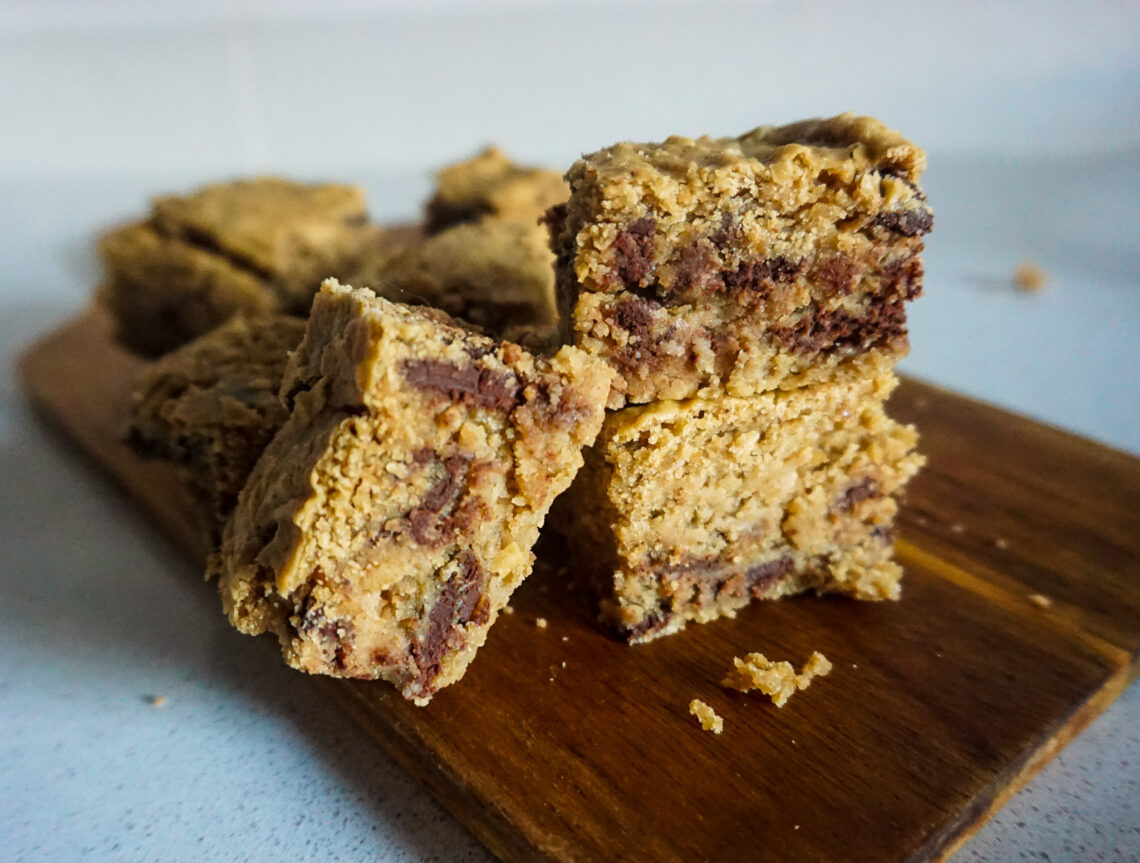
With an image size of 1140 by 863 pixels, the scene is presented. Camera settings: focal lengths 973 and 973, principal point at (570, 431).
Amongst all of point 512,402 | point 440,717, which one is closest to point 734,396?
point 512,402

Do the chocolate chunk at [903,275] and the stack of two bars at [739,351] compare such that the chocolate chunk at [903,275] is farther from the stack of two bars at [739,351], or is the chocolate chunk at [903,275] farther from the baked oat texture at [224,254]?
the baked oat texture at [224,254]

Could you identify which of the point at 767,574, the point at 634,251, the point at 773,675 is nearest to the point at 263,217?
the point at 634,251

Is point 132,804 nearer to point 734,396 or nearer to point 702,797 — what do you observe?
point 702,797

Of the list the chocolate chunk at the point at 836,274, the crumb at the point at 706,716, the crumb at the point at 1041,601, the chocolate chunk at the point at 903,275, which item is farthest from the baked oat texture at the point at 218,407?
the crumb at the point at 1041,601

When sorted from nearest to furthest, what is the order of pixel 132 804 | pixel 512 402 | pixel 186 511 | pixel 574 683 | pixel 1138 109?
1. pixel 512 402
2. pixel 132 804
3. pixel 574 683
4. pixel 186 511
5. pixel 1138 109

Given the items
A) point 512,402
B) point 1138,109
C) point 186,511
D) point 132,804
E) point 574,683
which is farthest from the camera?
point 1138,109

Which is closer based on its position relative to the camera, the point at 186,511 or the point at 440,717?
the point at 440,717
